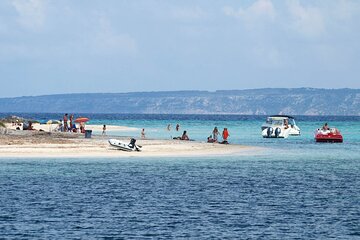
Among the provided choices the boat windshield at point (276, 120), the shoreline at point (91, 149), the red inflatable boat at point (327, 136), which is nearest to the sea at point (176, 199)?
the shoreline at point (91, 149)

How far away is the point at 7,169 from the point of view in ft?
161

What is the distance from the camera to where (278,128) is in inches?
4077

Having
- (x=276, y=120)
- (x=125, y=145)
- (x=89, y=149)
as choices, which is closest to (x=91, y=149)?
(x=89, y=149)

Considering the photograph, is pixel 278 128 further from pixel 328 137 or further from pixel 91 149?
pixel 91 149

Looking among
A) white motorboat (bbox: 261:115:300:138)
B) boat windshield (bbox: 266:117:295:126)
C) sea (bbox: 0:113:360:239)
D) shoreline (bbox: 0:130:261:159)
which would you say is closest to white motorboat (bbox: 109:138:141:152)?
shoreline (bbox: 0:130:261:159)

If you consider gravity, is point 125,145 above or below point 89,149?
above

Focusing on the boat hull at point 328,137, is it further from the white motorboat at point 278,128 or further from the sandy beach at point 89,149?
the sandy beach at point 89,149

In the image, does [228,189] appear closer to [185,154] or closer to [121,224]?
[121,224]

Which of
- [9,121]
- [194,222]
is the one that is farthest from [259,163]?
[9,121]

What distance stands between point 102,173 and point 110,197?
11.0m

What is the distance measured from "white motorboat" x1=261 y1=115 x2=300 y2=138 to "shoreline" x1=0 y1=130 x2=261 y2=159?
91.7 feet

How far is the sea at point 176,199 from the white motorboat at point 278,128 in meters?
44.6

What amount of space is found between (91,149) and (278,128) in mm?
42894

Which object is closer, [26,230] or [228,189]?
[26,230]
